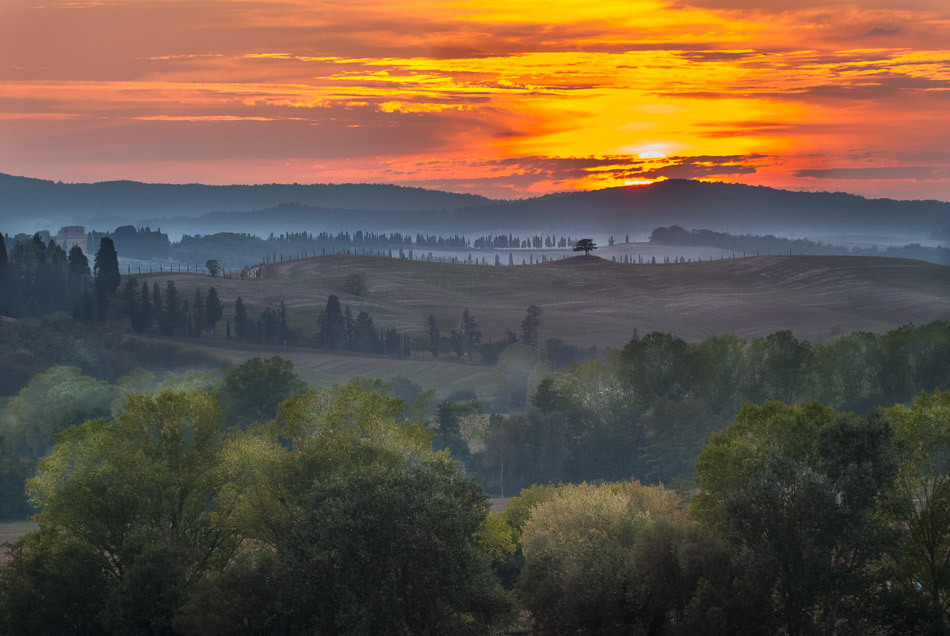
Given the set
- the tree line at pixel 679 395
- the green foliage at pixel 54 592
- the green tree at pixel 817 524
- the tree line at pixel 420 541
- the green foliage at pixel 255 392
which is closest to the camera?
the tree line at pixel 420 541

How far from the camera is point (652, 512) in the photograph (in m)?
71.3

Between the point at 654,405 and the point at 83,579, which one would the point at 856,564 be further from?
the point at 654,405

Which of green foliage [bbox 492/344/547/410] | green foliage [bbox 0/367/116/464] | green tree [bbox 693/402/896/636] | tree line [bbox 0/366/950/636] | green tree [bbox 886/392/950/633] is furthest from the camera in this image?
green foliage [bbox 492/344/547/410]

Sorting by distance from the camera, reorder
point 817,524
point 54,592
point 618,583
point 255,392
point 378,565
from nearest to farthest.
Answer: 1. point 378,565
2. point 817,524
3. point 618,583
4. point 54,592
5. point 255,392

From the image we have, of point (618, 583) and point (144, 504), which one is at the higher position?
point (144, 504)

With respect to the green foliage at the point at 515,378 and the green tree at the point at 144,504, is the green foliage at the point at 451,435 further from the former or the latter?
the green tree at the point at 144,504

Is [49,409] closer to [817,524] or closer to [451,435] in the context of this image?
[451,435]

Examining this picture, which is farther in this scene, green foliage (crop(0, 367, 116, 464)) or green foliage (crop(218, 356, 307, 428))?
green foliage (crop(218, 356, 307, 428))

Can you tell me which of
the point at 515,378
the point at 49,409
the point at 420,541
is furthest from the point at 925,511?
the point at 515,378

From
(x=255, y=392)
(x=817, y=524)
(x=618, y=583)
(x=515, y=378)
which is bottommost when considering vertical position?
(x=515, y=378)

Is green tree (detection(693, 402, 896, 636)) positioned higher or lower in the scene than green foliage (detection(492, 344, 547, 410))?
higher

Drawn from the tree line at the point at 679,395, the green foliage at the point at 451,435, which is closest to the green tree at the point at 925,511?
the tree line at the point at 679,395

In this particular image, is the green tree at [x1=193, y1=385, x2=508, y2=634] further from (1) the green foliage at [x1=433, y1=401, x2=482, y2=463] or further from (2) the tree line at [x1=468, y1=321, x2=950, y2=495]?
(1) the green foliage at [x1=433, y1=401, x2=482, y2=463]

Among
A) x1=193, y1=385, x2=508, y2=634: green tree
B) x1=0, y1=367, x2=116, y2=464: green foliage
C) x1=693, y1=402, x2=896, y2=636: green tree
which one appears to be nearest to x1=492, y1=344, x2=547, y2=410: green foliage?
x1=0, y1=367, x2=116, y2=464: green foliage
